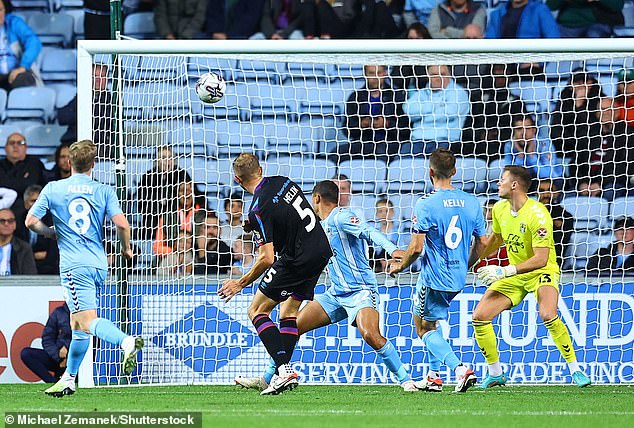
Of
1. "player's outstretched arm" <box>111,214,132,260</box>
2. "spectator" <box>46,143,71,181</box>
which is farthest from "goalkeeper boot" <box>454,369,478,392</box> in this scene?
"spectator" <box>46,143,71,181</box>

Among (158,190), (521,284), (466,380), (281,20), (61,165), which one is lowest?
(466,380)

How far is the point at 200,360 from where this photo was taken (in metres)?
10.7

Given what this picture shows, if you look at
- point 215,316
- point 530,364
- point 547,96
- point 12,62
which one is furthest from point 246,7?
point 530,364

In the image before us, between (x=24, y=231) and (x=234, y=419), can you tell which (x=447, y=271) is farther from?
(x=24, y=231)

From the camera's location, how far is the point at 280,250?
902 centimetres

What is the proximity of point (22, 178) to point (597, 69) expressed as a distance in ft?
22.3

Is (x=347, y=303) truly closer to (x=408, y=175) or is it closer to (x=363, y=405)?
(x=363, y=405)

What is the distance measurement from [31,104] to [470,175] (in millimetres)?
5862

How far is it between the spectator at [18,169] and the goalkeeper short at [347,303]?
4.72 meters

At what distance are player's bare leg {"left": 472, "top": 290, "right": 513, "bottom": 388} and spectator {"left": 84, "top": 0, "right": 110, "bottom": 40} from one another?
23.6ft

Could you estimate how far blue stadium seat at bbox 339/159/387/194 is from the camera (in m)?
12.0

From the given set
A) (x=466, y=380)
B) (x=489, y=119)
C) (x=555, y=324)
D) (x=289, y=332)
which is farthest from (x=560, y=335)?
(x=489, y=119)

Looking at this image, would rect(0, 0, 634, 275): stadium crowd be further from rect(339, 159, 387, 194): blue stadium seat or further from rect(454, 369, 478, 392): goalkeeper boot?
rect(454, 369, 478, 392): goalkeeper boot

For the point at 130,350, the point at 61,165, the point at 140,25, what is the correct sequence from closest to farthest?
the point at 130,350 < the point at 61,165 < the point at 140,25
